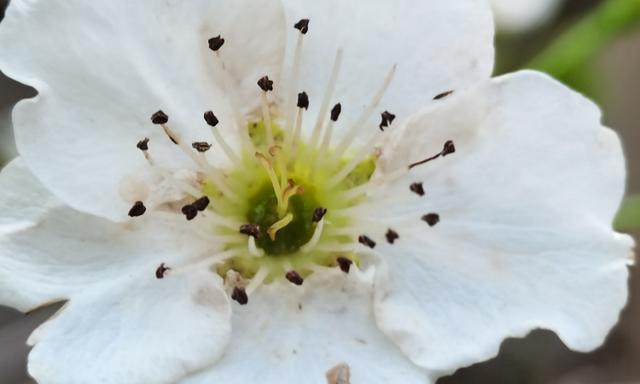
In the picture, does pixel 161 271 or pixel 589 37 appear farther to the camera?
pixel 589 37

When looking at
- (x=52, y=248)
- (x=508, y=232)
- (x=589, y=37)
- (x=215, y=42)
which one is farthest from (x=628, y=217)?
(x=52, y=248)

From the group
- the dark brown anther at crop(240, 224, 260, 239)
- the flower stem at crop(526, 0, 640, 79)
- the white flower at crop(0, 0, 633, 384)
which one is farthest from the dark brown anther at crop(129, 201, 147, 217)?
the flower stem at crop(526, 0, 640, 79)

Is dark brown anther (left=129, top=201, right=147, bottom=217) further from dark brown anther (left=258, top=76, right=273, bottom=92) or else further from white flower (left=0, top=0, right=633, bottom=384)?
dark brown anther (left=258, top=76, right=273, bottom=92)

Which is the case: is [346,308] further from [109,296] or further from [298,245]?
[109,296]

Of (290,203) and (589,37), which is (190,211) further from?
(589,37)

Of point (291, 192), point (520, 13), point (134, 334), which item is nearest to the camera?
point (134, 334)

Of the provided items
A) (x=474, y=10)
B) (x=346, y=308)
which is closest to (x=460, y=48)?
(x=474, y=10)

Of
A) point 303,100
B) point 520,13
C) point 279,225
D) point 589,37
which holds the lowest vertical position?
point 520,13
